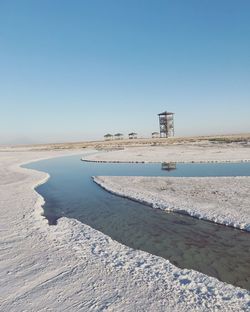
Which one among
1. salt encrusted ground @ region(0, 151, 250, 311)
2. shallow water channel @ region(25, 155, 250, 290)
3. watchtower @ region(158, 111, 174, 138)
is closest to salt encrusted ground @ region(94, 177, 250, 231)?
shallow water channel @ region(25, 155, 250, 290)

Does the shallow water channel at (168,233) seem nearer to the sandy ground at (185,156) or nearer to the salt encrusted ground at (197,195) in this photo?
the salt encrusted ground at (197,195)

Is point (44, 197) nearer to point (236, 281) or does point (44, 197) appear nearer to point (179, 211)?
point (179, 211)

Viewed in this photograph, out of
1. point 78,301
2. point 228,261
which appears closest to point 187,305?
point 78,301

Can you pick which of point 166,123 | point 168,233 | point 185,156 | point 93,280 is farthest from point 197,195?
point 166,123

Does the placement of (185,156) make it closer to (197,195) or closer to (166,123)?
(197,195)

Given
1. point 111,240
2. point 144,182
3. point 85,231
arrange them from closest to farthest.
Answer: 1. point 111,240
2. point 85,231
3. point 144,182

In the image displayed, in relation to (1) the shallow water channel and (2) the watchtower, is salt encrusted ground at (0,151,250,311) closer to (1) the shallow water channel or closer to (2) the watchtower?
(1) the shallow water channel
